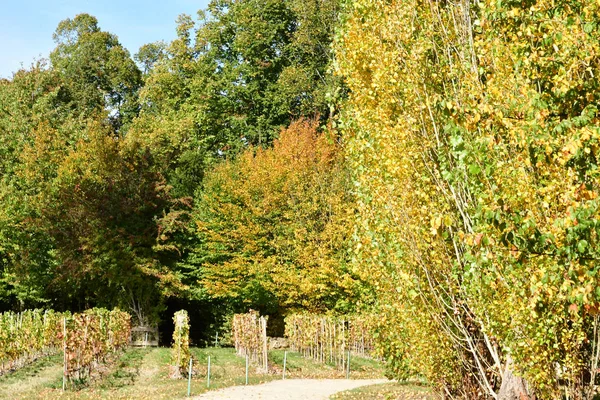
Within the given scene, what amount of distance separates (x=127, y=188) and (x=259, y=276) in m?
8.22

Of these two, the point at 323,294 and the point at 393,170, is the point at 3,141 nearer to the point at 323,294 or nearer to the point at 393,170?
the point at 323,294

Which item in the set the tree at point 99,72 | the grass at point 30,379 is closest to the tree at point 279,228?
the grass at point 30,379

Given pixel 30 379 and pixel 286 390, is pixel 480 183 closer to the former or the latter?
pixel 286 390

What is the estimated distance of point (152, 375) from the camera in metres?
20.5

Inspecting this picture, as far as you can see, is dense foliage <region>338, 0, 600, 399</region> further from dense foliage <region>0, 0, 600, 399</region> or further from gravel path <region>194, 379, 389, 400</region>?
gravel path <region>194, 379, 389, 400</region>

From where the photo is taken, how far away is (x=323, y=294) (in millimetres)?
30938

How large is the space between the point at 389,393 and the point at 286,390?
451 centimetres

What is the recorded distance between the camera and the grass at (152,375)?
16.6m

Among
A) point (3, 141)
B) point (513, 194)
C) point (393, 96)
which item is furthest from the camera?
point (3, 141)

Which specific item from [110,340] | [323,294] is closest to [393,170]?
[110,340]

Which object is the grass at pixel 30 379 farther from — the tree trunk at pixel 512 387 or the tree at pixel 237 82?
the tree at pixel 237 82

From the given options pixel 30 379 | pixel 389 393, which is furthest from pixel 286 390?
pixel 30 379

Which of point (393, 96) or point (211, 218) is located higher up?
point (211, 218)

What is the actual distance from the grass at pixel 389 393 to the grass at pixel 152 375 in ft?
12.1
